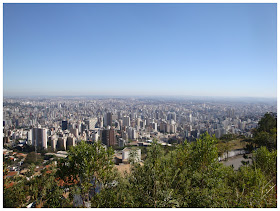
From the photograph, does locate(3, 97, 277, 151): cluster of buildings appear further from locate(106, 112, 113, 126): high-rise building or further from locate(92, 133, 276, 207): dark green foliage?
locate(92, 133, 276, 207): dark green foliage

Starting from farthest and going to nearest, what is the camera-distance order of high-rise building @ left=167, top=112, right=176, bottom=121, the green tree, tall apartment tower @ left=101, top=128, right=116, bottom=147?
high-rise building @ left=167, top=112, right=176, bottom=121
tall apartment tower @ left=101, top=128, right=116, bottom=147
the green tree

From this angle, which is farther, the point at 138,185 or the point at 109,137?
the point at 109,137

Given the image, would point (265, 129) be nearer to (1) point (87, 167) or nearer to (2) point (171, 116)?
(2) point (171, 116)

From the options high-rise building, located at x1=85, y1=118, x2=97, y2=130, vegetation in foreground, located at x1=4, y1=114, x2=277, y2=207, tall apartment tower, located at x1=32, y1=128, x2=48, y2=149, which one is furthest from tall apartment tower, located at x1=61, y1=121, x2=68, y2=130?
vegetation in foreground, located at x1=4, y1=114, x2=277, y2=207

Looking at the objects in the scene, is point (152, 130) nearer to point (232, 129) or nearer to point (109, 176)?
point (232, 129)

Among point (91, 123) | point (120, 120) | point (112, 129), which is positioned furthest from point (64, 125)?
point (120, 120)

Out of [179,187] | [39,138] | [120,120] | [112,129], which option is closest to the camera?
[179,187]

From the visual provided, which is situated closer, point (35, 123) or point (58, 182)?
point (58, 182)

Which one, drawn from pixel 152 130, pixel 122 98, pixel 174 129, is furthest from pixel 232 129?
pixel 122 98
